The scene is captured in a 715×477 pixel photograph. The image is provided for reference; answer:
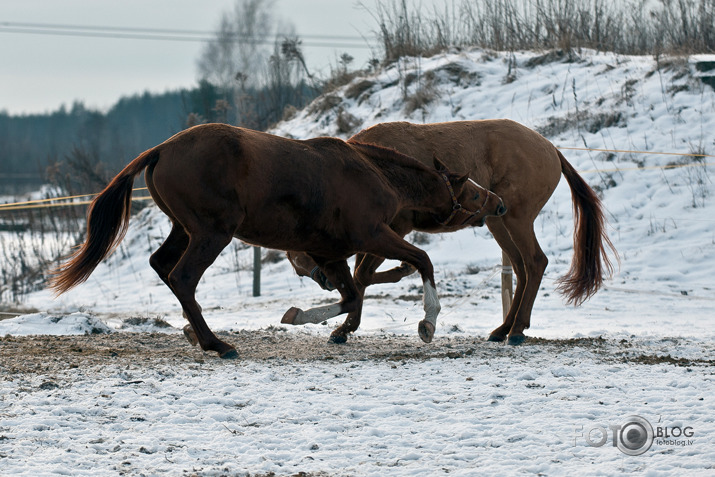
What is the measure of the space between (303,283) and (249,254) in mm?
2940

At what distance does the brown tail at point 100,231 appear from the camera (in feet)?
18.5

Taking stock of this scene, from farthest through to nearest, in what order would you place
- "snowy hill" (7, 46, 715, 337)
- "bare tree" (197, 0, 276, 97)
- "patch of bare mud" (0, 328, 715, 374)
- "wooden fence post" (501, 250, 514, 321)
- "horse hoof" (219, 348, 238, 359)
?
"bare tree" (197, 0, 276, 97) < "snowy hill" (7, 46, 715, 337) < "wooden fence post" (501, 250, 514, 321) < "horse hoof" (219, 348, 238, 359) < "patch of bare mud" (0, 328, 715, 374)

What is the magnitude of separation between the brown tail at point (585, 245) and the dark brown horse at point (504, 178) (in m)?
0.01

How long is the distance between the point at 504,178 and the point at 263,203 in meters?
2.52

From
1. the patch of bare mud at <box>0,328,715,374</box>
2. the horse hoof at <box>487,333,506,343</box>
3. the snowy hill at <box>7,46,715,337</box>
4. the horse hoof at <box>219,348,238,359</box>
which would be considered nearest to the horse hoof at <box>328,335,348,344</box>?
the patch of bare mud at <box>0,328,715,374</box>

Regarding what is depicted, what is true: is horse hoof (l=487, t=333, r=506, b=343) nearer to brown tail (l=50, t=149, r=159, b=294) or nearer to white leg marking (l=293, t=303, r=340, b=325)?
white leg marking (l=293, t=303, r=340, b=325)

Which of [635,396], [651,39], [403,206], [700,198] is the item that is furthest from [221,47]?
[635,396]

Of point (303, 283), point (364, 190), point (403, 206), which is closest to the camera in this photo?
point (364, 190)

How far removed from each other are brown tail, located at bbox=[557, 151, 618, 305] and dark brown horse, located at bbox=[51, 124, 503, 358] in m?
1.51

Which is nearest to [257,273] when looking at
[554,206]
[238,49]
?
[554,206]

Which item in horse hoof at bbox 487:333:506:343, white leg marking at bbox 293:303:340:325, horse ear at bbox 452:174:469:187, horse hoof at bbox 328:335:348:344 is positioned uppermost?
horse ear at bbox 452:174:469:187

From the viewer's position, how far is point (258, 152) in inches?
216

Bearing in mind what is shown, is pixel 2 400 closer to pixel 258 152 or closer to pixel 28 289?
pixel 258 152

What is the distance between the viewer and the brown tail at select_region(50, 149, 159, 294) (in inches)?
221
